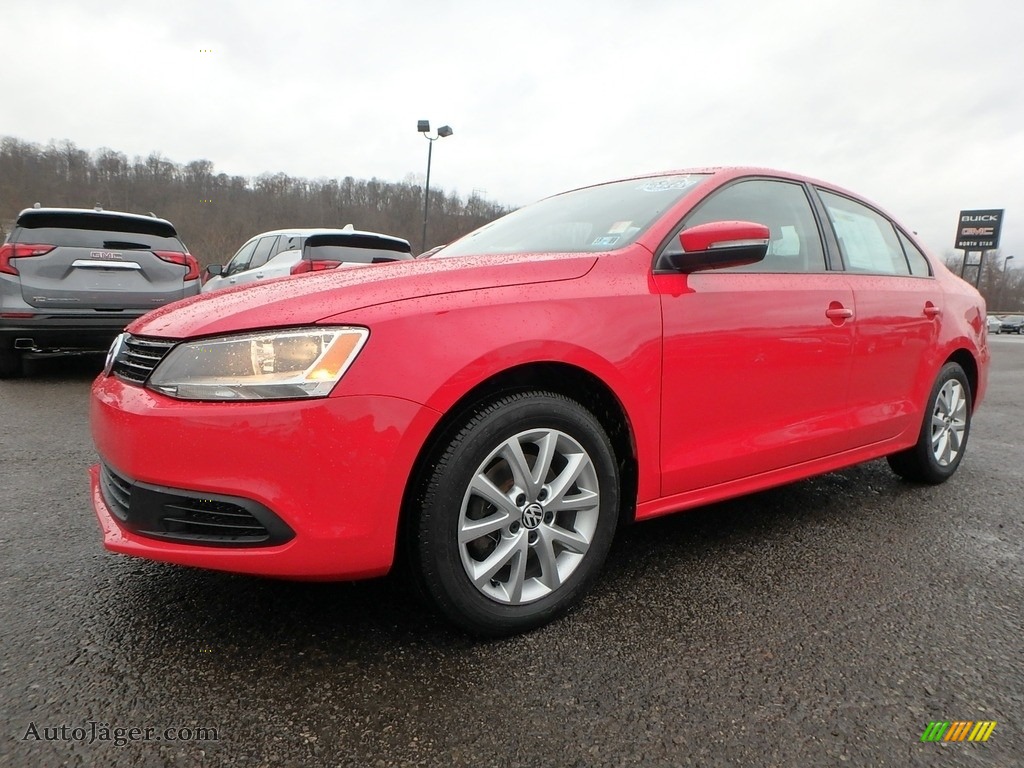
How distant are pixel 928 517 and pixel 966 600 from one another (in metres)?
0.89

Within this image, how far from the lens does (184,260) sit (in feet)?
18.2

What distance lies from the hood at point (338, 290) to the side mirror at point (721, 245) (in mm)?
317

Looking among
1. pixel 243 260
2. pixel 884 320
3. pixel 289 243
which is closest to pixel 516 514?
pixel 884 320

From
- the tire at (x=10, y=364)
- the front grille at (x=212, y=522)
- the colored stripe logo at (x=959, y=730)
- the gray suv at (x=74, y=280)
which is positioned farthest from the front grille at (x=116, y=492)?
the tire at (x=10, y=364)

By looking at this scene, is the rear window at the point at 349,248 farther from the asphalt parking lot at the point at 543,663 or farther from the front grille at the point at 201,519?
the front grille at the point at 201,519

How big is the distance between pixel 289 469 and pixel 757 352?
5.32 ft

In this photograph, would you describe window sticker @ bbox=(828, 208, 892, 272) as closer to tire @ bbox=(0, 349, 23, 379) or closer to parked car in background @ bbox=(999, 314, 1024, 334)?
tire @ bbox=(0, 349, 23, 379)

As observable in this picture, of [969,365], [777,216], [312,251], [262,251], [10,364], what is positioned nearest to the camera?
[777,216]

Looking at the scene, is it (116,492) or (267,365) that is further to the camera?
(116,492)

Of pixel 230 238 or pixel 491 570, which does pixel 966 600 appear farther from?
pixel 230 238

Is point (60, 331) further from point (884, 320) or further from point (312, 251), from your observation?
point (884, 320)

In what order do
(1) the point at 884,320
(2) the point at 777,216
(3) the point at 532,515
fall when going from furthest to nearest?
(1) the point at 884,320 → (2) the point at 777,216 → (3) the point at 532,515

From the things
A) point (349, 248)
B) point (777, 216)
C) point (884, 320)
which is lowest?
point (884, 320)

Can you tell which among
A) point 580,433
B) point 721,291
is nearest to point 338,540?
point 580,433
